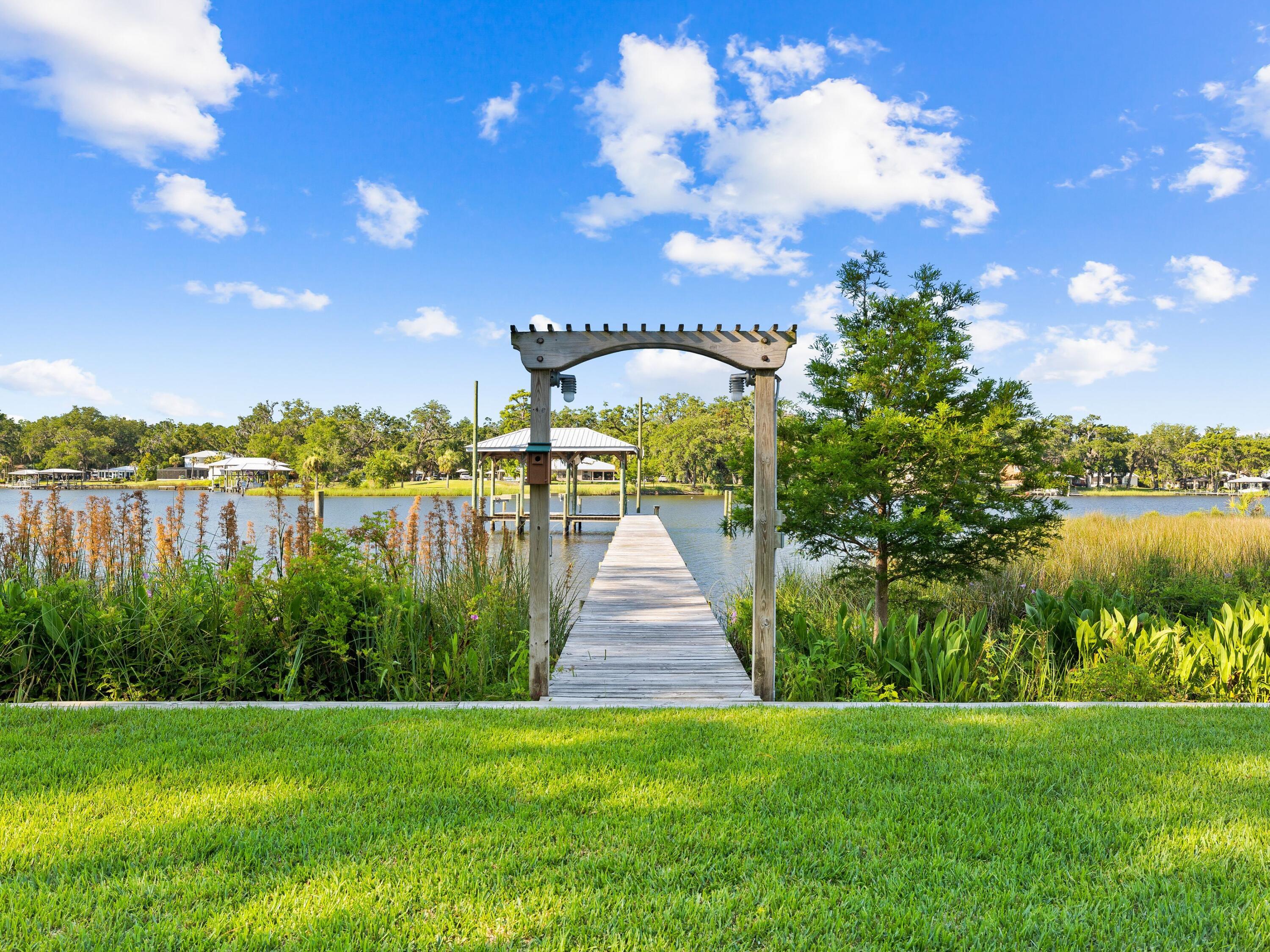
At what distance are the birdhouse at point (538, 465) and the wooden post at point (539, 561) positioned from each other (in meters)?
0.04

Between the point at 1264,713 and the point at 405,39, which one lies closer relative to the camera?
the point at 1264,713

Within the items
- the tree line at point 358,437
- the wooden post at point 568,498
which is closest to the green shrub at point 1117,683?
the wooden post at point 568,498

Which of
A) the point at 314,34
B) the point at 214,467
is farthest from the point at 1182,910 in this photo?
the point at 214,467

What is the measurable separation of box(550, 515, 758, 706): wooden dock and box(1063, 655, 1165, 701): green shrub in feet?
7.49

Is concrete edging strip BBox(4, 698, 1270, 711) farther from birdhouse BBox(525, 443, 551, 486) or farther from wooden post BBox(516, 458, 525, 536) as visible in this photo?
wooden post BBox(516, 458, 525, 536)

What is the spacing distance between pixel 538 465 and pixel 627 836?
2.56 meters

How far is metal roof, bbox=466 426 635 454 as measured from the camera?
62.6ft

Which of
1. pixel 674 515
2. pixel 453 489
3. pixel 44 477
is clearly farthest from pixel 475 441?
pixel 44 477

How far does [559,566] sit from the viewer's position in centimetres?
1432

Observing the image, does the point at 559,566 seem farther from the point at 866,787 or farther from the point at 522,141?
the point at 866,787

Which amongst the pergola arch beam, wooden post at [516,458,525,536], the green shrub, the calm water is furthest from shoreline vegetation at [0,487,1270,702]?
wooden post at [516,458,525,536]

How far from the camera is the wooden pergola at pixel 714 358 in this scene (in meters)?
4.52

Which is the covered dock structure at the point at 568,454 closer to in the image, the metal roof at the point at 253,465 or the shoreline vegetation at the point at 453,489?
the metal roof at the point at 253,465

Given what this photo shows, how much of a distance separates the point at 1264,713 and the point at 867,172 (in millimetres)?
7692
